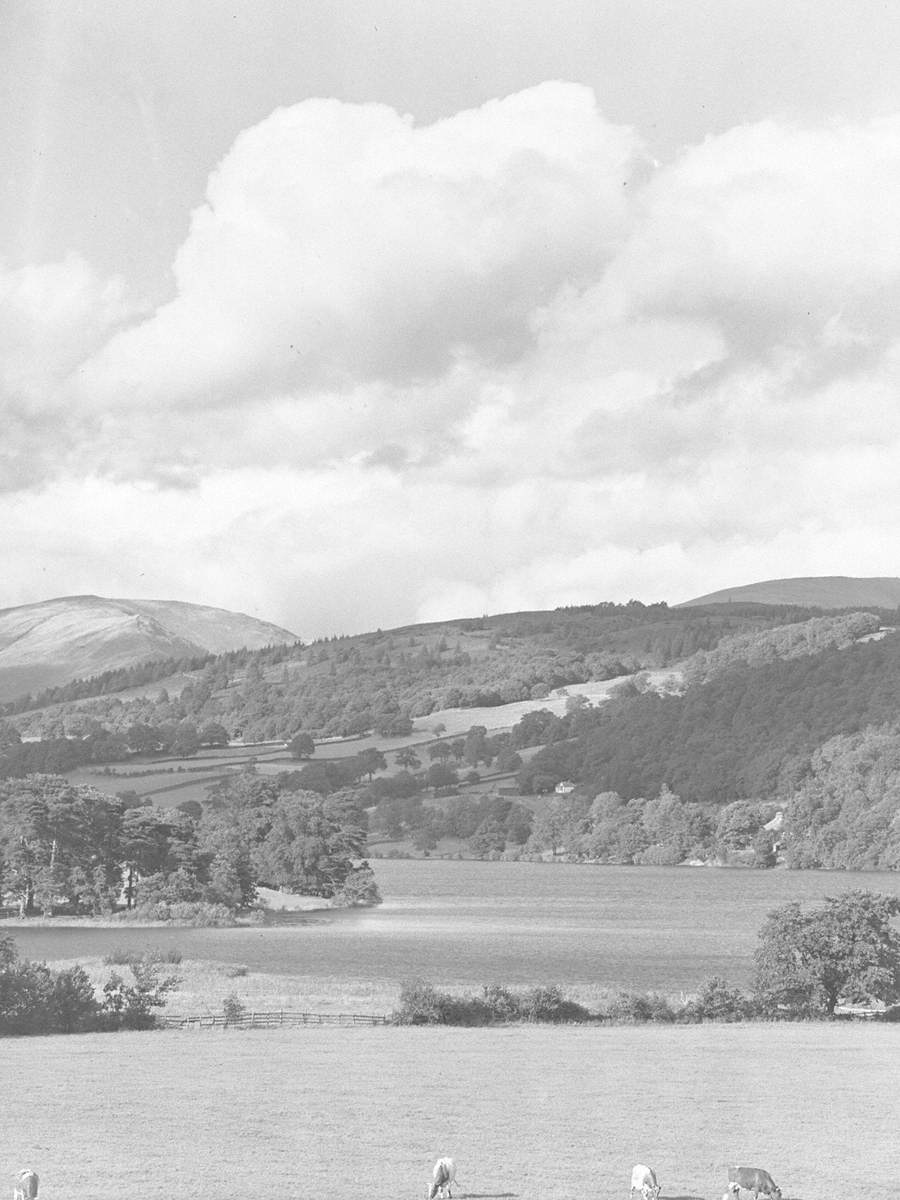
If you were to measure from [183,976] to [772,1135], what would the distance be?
58697 millimetres

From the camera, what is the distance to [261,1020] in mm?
70812

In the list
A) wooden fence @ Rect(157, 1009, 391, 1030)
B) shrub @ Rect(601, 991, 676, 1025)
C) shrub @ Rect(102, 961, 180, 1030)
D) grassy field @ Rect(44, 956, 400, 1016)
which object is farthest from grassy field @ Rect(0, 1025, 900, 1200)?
grassy field @ Rect(44, 956, 400, 1016)

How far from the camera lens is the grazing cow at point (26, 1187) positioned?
99.8ft

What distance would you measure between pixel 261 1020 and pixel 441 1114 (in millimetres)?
29385

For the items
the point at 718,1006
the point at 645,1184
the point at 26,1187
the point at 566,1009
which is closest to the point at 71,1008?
the point at 566,1009

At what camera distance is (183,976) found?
9194 cm

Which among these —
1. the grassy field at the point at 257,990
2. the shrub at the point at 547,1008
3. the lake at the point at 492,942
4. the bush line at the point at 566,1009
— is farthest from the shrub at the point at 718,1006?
the lake at the point at 492,942

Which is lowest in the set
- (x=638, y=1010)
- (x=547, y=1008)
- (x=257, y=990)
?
(x=638, y=1010)

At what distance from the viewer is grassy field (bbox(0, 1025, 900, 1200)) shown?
34219 mm

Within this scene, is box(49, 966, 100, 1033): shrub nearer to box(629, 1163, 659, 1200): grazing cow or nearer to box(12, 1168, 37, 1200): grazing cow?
box(12, 1168, 37, 1200): grazing cow

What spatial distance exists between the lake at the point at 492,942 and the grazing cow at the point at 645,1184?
61265 mm

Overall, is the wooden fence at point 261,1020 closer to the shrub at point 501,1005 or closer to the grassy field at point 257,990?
the grassy field at point 257,990

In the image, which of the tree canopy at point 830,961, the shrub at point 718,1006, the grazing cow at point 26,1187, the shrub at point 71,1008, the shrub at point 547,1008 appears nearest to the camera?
the grazing cow at point 26,1187

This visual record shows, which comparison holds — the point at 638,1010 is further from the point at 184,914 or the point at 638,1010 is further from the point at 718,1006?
the point at 184,914
